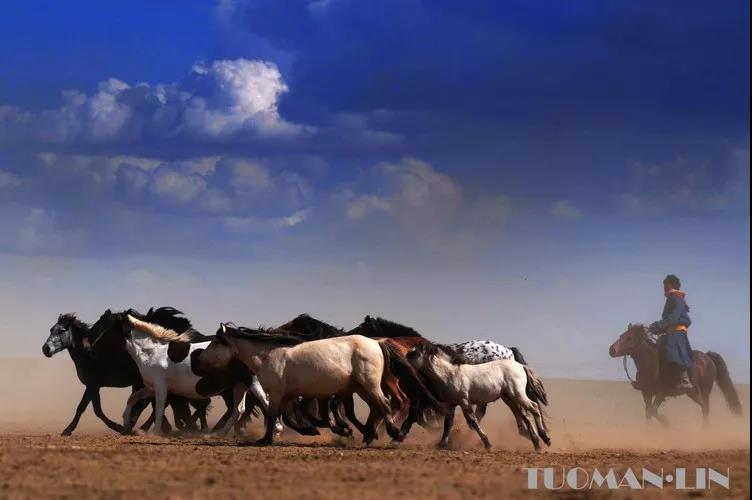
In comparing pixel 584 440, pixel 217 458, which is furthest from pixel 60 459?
pixel 584 440

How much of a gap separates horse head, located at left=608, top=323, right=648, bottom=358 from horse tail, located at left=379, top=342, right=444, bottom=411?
25.7 ft

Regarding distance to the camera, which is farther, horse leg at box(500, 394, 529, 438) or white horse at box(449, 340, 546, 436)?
white horse at box(449, 340, 546, 436)

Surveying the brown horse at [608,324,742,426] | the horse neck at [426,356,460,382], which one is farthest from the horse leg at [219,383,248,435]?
the brown horse at [608,324,742,426]

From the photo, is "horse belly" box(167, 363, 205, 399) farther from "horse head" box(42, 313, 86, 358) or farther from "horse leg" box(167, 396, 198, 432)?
"horse head" box(42, 313, 86, 358)

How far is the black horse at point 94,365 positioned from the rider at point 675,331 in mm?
8642

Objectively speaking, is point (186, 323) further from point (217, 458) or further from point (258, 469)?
point (258, 469)

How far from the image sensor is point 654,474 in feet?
41.3

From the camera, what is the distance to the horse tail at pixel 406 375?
16750 mm

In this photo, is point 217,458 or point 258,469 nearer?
point 258,469

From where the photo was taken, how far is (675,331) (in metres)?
23.1

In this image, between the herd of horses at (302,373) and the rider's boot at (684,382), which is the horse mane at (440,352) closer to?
the herd of horses at (302,373)

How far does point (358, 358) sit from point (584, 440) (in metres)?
5.60

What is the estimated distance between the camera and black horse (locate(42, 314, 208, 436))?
66.1 feet

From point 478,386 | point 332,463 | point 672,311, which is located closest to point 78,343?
point 478,386
